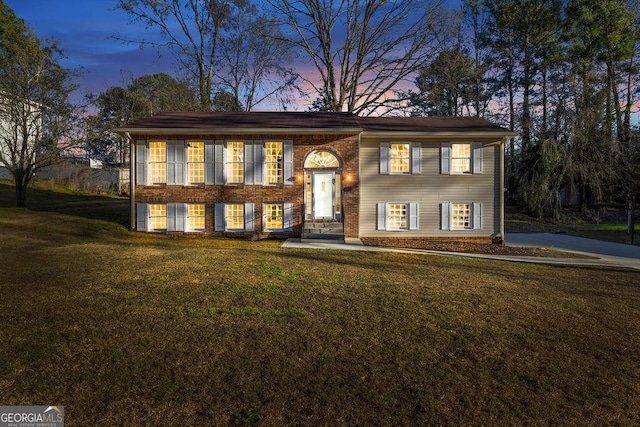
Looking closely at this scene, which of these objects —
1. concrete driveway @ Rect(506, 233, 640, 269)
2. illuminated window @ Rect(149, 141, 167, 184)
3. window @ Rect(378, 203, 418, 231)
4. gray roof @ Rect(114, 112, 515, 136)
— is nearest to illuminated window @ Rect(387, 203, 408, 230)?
window @ Rect(378, 203, 418, 231)

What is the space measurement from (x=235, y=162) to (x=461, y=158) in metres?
9.56

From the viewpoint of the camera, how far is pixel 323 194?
52.7ft

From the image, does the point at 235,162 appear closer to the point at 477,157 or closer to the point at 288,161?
the point at 288,161

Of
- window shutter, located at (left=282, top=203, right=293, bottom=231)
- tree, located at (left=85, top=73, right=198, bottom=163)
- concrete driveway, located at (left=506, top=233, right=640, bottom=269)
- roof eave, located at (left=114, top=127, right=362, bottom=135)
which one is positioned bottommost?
concrete driveway, located at (left=506, top=233, right=640, bottom=269)

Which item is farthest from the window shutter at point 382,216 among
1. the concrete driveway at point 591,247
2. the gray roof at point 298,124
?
the concrete driveway at point 591,247

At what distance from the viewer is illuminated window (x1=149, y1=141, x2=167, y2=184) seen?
1590 cm

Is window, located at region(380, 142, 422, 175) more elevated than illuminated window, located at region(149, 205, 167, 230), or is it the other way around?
window, located at region(380, 142, 422, 175)

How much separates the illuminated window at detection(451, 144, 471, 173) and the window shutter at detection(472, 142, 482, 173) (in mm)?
205

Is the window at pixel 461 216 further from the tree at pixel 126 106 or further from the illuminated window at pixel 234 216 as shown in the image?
the tree at pixel 126 106

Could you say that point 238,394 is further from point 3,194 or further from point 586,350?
point 3,194

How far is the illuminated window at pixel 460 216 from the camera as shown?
1631 cm

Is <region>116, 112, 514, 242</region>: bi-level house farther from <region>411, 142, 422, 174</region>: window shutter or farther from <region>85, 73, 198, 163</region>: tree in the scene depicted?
<region>85, 73, 198, 163</region>: tree

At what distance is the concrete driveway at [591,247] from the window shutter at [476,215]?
1.40 metres

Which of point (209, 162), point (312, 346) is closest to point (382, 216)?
point (209, 162)
